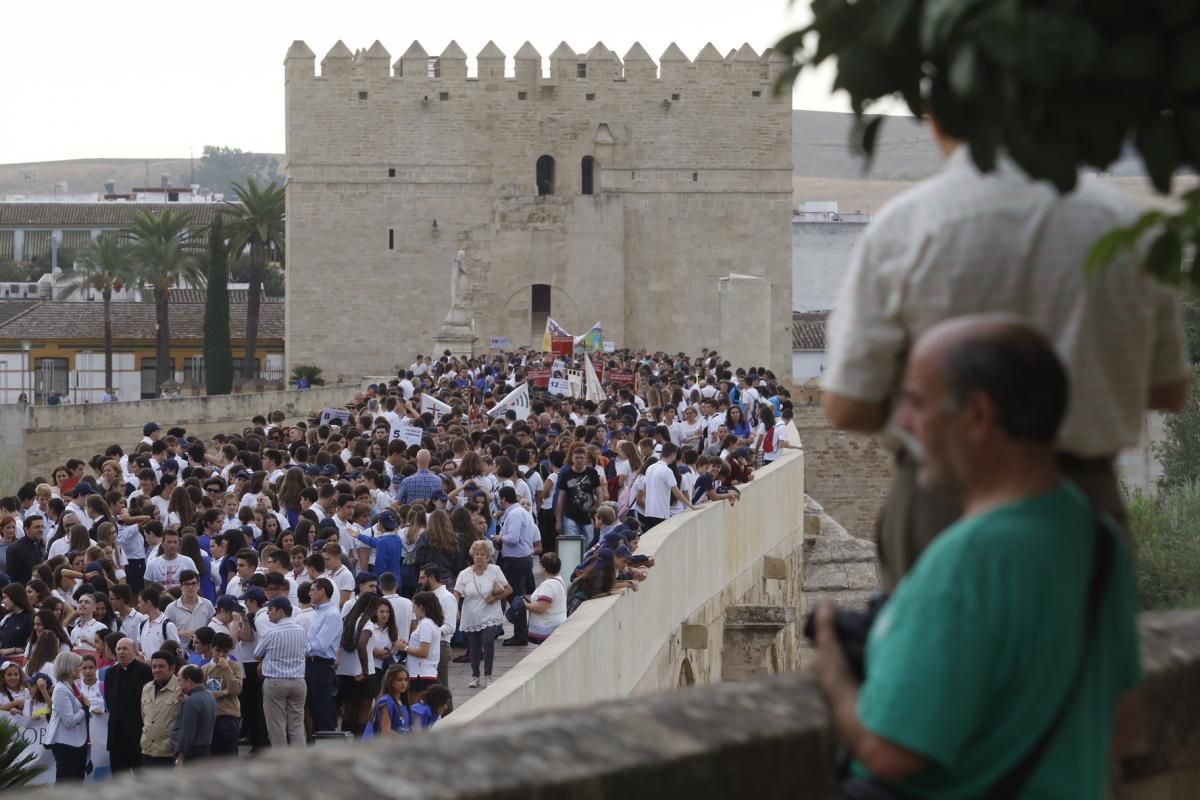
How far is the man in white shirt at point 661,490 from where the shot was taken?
564 inches

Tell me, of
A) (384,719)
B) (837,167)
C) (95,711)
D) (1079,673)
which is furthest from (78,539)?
(837,167)

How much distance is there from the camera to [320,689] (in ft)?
34.5

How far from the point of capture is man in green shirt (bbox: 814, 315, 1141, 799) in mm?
2176

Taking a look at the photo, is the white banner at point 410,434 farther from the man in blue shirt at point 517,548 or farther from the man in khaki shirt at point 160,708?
the man in khaki shirt at point 160,708

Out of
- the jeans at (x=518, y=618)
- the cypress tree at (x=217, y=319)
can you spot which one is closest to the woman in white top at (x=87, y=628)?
the jeans at (x=518, y=618)

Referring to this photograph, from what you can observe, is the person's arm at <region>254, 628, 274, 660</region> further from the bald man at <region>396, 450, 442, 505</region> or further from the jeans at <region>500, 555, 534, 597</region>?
the bald man at <region>396, 450, 442, 505</region>

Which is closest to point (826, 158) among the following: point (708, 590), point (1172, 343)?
point (708, 590)

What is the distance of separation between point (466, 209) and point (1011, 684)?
164 ft

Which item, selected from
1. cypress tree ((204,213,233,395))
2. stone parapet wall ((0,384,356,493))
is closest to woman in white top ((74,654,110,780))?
stone parapet wall ((0,384,356,493))

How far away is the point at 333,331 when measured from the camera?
168 feet

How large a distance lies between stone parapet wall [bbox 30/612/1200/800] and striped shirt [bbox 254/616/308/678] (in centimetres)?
761

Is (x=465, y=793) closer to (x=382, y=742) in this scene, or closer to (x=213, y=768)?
(x=382, y=742)

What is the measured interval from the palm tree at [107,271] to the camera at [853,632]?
5764 cm

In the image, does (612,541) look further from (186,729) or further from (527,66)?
(527,66)
